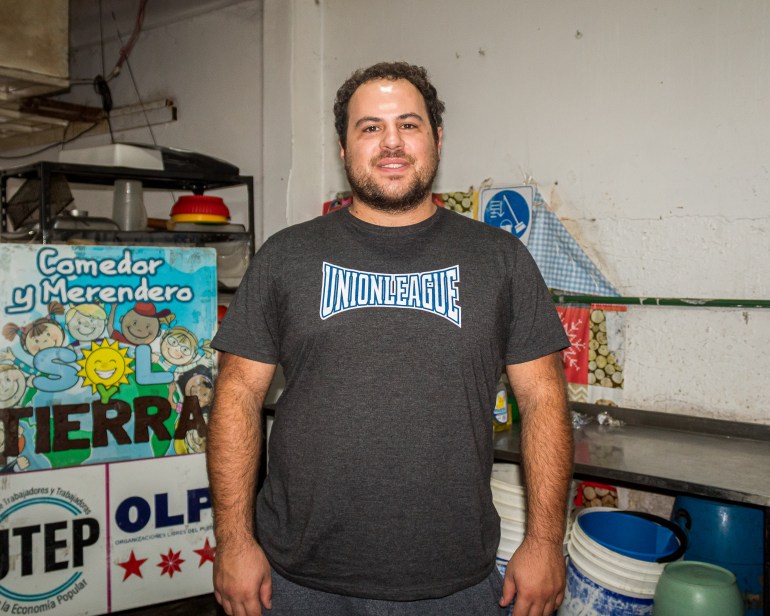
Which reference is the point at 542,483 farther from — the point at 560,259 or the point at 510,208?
the point at 510,208

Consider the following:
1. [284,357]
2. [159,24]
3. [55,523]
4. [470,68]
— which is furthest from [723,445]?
[159,24]

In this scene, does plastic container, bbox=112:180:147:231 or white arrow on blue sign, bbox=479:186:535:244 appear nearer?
plastic container, bbox=112:180:147:231

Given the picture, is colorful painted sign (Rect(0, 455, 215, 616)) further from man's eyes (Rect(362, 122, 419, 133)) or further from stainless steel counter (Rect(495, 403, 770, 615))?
man's eyes (Rect(362, 122, 419, 133))

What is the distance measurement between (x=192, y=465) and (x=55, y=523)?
0.46 meters

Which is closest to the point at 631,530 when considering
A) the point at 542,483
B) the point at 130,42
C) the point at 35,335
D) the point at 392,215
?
the point at 542,483

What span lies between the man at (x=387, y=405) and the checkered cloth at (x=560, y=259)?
1174mm

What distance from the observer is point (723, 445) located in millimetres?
2256

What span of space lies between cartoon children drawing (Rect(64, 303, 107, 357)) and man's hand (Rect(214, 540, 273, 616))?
1103 mm

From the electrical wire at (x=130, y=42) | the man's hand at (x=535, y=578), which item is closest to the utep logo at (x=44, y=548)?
the man's hand at (x=535, y=578)

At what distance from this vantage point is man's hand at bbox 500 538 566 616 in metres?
1.41

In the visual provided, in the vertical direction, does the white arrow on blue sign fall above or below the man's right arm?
above

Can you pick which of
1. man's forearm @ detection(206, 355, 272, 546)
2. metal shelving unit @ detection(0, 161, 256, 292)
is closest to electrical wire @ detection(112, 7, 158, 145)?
metal shelving unit @ detection(0, 161, 256, 292)

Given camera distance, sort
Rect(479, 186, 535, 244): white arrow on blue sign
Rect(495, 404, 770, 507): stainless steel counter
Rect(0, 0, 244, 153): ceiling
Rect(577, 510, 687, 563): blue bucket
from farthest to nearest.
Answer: Rect(0, 0, 244, 153): ceiling < Rect(479, 186, 535, 244): white arrow on blue sign < Rect(577, 510, 687, 563): blue bucket < Rect(495, 404, 770, 507): stainless steel counter

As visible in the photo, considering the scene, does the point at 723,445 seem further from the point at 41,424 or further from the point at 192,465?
the point at 41,424
